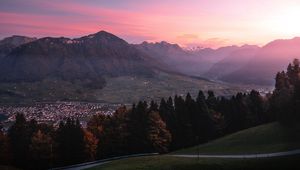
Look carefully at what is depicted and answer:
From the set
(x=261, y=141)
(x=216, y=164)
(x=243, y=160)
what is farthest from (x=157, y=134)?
(x=216, y=164)

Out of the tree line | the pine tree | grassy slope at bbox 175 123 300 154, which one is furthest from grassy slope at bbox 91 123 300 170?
the pine tree

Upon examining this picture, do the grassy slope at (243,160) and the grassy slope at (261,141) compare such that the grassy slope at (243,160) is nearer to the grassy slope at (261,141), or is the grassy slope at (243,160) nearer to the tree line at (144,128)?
the grassy slope at (261,141)

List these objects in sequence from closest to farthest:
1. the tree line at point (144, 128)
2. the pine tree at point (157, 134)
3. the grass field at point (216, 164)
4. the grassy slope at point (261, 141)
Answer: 1. the grass field at point (216, 164)
2. the grassy slope at point (261, 141)
3. the tree line at point (144, 128)
4. the pine tree at point (157, 134)

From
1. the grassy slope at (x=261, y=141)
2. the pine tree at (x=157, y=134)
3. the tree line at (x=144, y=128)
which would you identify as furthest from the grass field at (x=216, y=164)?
the pine tree at (x=157, y=134)

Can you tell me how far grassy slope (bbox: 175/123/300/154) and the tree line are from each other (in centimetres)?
501

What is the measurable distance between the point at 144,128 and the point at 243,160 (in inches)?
1822

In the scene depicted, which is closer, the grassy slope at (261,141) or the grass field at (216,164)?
the grass field at (216,164)

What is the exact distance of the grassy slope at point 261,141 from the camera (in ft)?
238

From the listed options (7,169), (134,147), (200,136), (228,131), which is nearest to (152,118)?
(134,147)

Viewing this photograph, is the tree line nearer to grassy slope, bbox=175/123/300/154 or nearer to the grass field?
grassy slope, bbox=175/123/300/154

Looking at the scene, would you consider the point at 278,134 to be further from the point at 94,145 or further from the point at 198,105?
the point at 94,145

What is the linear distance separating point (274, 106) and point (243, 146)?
28.8 metres

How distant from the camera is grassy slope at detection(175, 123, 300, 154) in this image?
72688 mm

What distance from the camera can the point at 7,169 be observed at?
75062 millimetres
